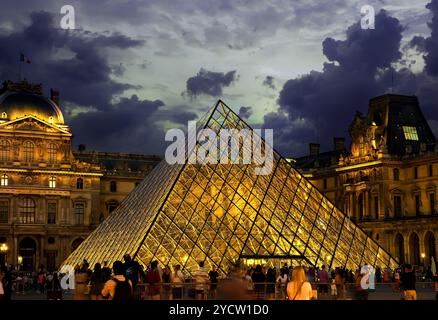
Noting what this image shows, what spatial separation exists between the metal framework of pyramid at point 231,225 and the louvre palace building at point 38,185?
32.8 metres

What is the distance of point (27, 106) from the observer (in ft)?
227

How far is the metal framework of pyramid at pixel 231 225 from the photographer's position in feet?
105

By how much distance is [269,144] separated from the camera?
37875 mm

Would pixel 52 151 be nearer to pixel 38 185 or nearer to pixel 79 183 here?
pixel 38 185

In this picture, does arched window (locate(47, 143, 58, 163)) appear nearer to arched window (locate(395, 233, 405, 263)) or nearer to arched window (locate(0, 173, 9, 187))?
arched window (locate(0, 173, 9, 187))

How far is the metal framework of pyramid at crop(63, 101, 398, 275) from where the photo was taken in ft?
105

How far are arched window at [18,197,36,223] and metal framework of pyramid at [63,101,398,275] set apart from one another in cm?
3341

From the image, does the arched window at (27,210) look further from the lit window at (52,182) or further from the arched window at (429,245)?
the arched window at (429,245)

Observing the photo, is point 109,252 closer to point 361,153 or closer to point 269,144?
point 269,144

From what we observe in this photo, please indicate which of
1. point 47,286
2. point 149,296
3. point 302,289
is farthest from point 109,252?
point 302,289

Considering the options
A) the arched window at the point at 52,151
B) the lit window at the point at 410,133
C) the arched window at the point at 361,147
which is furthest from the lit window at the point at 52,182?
the lit window at the point at 410,133

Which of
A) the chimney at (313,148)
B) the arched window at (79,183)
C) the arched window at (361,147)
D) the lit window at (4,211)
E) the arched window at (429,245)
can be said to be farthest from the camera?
the chimney at (313,148)
